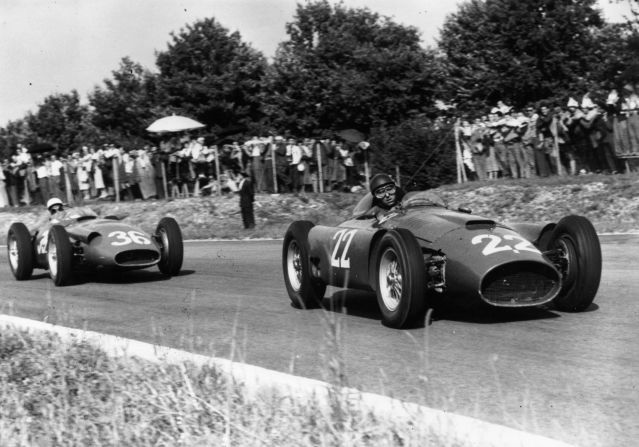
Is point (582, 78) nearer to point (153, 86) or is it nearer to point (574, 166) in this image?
point (574, 166)

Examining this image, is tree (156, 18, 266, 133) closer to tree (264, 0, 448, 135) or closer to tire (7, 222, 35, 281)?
tree (264, 0, 448, 135)

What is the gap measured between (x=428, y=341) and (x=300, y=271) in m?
2.31

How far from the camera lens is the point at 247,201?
18.2 m

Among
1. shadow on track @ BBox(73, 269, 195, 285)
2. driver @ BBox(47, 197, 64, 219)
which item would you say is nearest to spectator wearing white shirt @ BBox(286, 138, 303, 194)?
shadow on track @ BBox(73, 269, 195, 285)

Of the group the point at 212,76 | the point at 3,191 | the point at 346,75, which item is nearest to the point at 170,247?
the point at 3,191

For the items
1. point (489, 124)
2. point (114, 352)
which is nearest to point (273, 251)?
point (489, 124)

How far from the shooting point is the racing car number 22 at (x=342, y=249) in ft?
24.0

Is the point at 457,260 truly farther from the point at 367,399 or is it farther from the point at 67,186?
the point at 67,186

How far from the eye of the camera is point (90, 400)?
4289 mm

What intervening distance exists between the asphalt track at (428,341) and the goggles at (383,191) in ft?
3.07

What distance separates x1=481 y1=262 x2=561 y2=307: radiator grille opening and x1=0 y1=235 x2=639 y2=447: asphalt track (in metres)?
0.19

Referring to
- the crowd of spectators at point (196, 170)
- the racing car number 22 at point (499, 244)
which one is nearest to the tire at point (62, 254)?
the racing car number 22 at point (499, 244)

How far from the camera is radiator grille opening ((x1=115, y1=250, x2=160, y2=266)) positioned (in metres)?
10.5

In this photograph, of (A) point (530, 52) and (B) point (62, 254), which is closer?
(B) point (62, 254)
